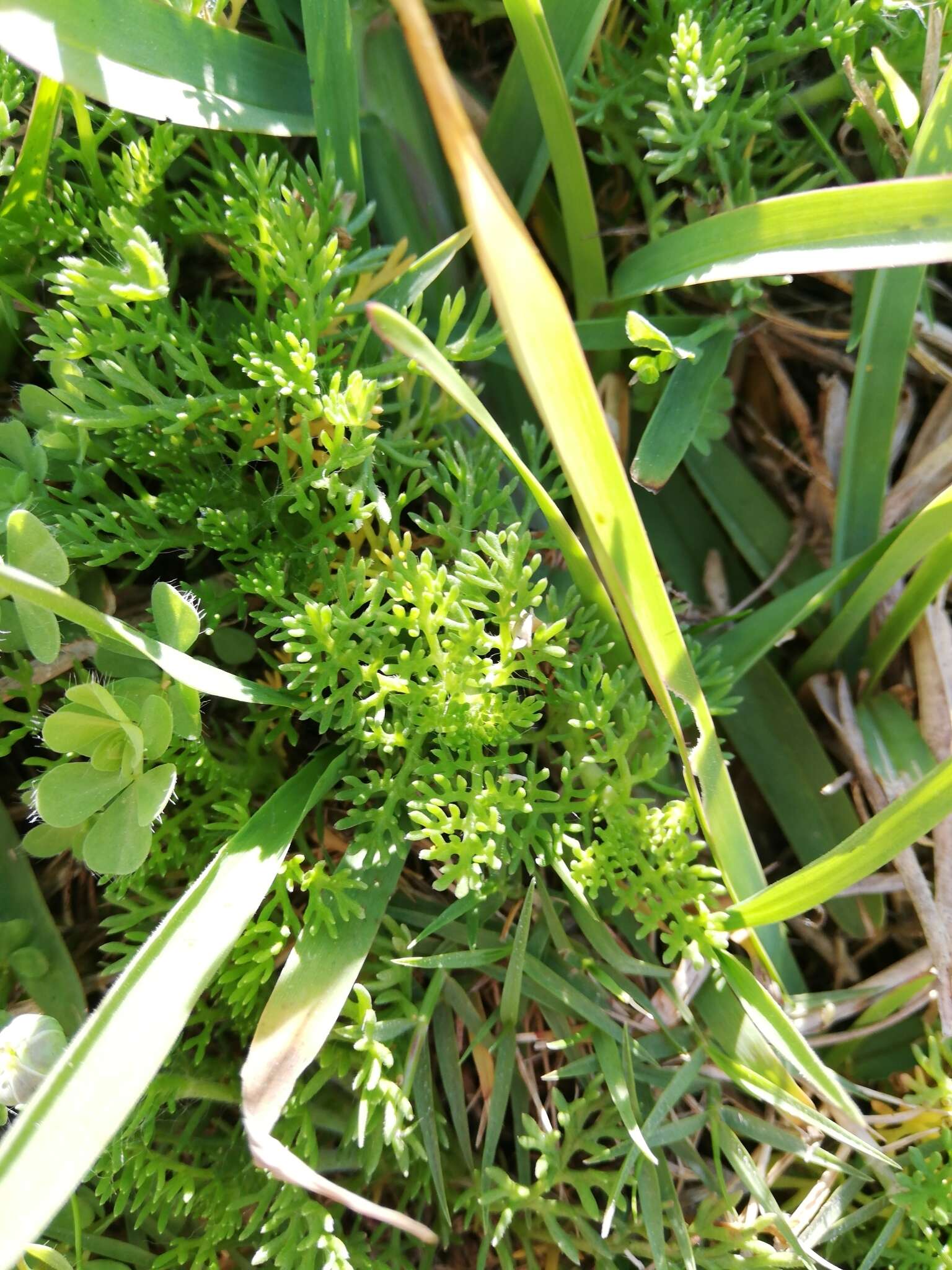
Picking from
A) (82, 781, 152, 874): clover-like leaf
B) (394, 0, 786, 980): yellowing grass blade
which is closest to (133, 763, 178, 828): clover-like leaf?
(82, 781, 152, 874): clover-like leaf

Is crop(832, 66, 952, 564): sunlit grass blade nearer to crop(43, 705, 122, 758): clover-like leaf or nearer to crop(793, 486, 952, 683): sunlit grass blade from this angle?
crop(793, 486, 952, 683): sunlit grass blade

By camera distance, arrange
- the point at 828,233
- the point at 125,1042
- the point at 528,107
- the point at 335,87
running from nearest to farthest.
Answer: the point at 125,1042
the point at 828,233
the point at 335,87
the point at 528,107

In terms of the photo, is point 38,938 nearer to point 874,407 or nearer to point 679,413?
point 679,413

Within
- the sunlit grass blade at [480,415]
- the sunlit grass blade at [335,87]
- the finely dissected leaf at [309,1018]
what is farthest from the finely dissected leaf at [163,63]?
the finely dissected leaf at [309,1018]

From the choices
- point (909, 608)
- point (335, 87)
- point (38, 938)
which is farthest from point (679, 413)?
point (38, 938)

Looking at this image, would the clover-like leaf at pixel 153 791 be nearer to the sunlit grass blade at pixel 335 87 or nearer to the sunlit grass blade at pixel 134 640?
the sunlit grass blade at pixel 134 640
